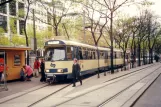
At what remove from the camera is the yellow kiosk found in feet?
68.9

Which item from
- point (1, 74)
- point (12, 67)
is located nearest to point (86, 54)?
point (12, 67)

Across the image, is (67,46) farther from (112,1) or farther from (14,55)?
(112,1)

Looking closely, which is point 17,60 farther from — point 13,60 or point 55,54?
point 55,54

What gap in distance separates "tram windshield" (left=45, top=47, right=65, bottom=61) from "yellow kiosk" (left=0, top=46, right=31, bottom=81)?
297 cm

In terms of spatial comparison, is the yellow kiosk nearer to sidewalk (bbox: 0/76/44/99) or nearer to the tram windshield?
sidewalk (bbox: 0/76/44/99)

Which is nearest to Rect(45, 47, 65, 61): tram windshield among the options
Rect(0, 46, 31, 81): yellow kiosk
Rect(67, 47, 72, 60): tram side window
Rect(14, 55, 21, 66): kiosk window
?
Rect(67, 47, 72, 60): tram side window

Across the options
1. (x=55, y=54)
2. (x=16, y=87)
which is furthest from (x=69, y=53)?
(x=16, y=87)

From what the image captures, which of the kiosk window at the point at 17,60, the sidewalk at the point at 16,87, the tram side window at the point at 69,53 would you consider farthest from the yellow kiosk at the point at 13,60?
the tram side window at the point at 69,53

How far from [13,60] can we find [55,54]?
13.2 feet

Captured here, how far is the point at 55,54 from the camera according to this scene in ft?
65.4

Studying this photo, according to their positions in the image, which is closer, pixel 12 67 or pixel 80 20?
pixel 12 67

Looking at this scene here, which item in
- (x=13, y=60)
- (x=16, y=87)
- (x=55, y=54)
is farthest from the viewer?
(x=13, y=60)

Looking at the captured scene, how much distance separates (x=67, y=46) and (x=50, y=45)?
1.20 meters

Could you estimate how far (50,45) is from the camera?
20078 millimetres
